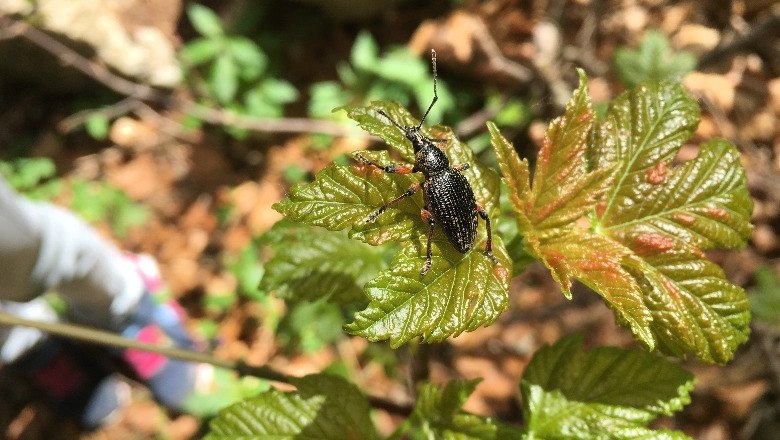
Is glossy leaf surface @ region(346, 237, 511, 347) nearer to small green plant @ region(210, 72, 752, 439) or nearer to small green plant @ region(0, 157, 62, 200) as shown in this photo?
small green plant @ region(210, 72, 752, 439)

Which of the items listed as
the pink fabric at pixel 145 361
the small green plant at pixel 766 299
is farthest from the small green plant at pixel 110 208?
the small green plant at pixel 766 299

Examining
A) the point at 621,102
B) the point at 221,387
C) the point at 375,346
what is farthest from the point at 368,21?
the point at 621,102

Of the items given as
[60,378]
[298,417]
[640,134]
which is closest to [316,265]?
[298,417]

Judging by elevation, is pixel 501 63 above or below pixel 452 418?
above

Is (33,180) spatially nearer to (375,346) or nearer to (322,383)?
(375,346)

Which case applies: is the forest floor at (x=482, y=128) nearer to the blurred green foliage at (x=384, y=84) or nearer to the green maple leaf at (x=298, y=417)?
the blurred green foliage at (x=384, y=84)

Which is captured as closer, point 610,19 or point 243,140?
point 610,19

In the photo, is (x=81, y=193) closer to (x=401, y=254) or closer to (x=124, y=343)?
(x=124, y=343)

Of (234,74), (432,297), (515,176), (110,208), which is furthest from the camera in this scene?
(110,208)
